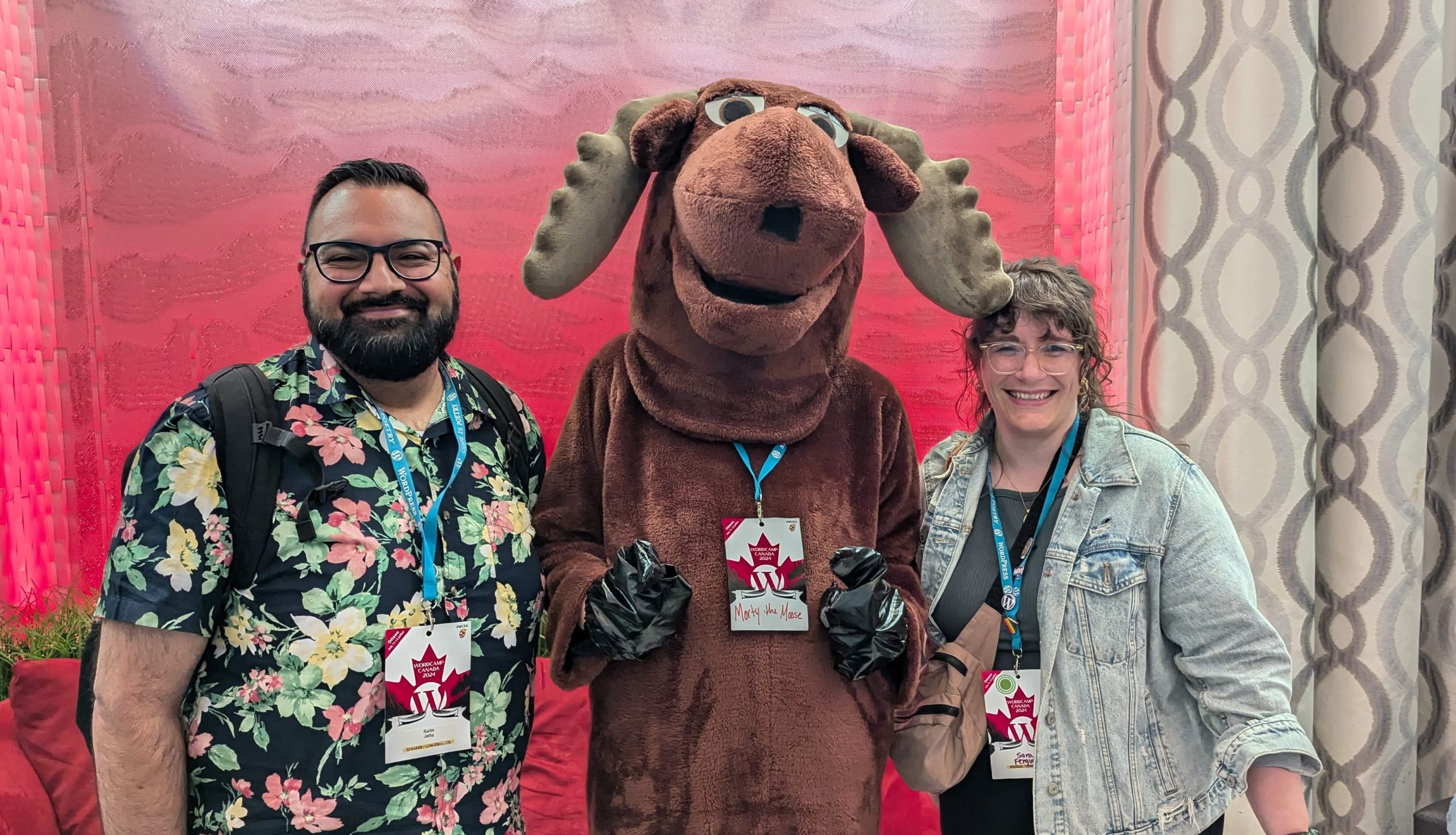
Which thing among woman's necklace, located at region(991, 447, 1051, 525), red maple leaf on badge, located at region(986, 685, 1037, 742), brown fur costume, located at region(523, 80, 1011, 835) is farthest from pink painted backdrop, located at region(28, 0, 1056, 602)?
red maple leaf on badge, located at region(986, 685, 1037, 742)

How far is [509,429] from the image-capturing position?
1.65 m

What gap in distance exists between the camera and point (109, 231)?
2.37 metres

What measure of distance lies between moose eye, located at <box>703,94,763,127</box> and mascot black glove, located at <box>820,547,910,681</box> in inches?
28.9

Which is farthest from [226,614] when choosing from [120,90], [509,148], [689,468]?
[120,90]

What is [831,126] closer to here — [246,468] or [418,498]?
[418,498]

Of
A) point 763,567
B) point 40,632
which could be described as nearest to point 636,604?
point 763,567

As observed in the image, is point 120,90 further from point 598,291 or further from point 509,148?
point 598,291

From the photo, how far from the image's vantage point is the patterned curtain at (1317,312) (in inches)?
87.4

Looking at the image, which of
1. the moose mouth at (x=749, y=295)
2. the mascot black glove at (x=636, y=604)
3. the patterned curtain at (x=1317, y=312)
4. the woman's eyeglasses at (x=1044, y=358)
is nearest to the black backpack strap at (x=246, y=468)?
the mascot black glove at (x=636, y=604)

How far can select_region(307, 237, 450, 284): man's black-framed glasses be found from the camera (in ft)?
4.77

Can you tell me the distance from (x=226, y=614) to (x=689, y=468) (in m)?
0.73

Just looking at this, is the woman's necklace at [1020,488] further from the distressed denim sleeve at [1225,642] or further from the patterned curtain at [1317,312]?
the patterned curtain at [1317,312]

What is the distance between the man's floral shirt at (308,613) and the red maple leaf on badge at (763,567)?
40 cm

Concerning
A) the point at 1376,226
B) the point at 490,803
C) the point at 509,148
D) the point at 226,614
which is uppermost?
the point at 509,148
